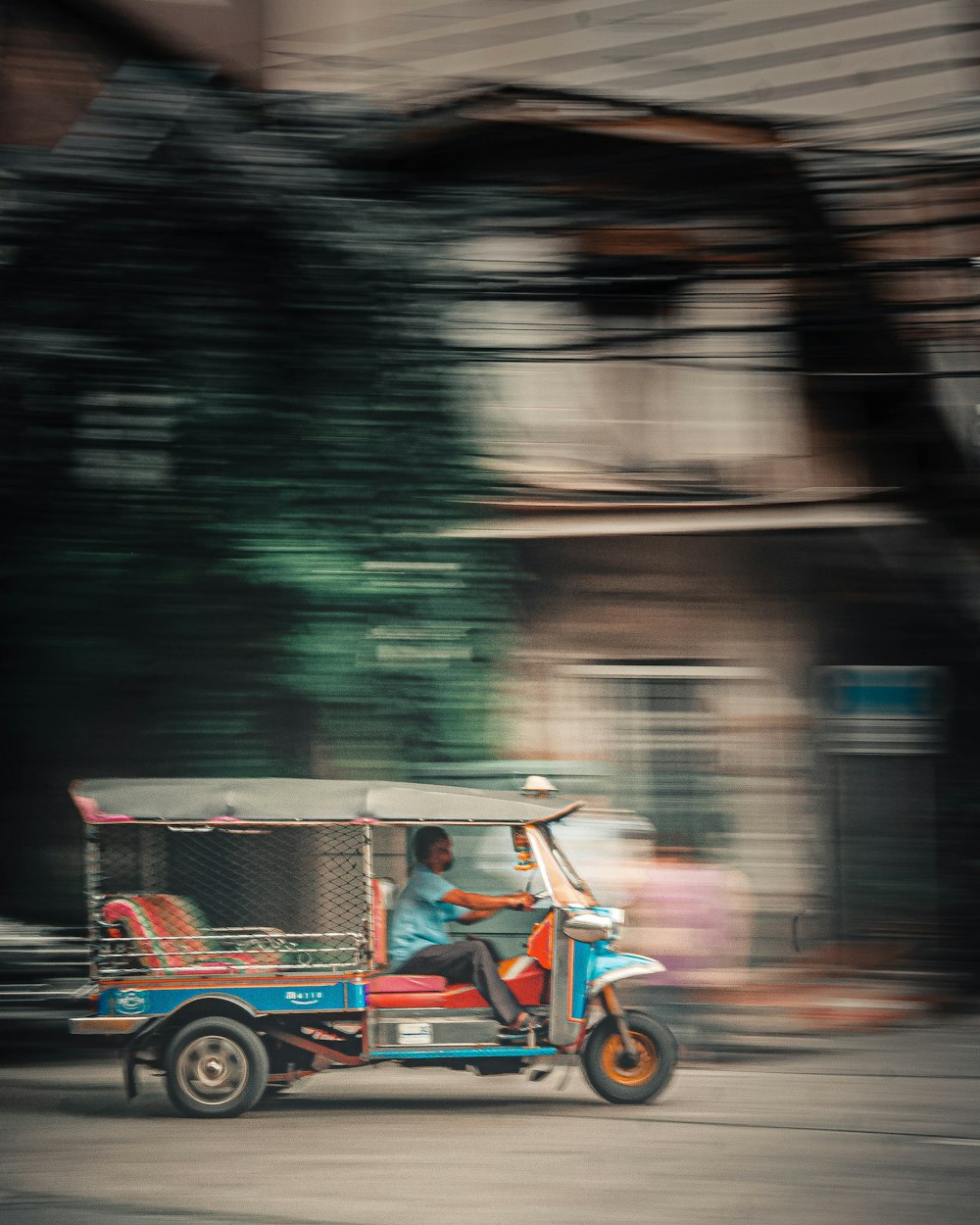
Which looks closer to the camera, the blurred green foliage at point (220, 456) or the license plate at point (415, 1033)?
the blurred green foliage at point (220, 456)

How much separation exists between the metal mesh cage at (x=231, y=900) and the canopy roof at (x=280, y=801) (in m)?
0.03

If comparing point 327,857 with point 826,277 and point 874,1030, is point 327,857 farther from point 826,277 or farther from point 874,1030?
point 826,277

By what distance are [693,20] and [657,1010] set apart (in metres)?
1.68

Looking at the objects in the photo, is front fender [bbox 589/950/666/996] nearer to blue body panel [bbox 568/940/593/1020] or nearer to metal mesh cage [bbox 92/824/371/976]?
blue body panel [bbox 568/940/593/1020]

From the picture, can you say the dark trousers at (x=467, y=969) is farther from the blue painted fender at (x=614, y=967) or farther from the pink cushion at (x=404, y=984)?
the blue painted fender at (x=614, y=967)

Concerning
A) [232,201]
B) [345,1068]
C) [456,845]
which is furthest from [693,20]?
[345,1068]

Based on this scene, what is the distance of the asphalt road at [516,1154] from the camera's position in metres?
2.06

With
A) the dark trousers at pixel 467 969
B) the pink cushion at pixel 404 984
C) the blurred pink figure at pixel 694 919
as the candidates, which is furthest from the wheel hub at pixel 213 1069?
the blurred pink figure at pixel 694 919

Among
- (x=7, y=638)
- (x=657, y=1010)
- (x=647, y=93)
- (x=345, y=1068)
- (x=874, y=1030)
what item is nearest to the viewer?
(x=7, y=638)

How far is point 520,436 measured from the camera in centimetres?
192

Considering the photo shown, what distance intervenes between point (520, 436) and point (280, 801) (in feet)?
2.10

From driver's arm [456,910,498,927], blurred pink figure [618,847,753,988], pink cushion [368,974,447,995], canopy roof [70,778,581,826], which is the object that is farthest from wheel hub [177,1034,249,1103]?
blurred pink figure [618,847,753,988]

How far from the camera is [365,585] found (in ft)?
5.77

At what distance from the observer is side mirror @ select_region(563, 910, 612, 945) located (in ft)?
9.95
